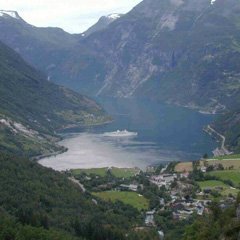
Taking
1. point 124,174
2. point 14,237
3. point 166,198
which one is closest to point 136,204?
point 166,198

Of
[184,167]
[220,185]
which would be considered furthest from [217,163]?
[220,185]

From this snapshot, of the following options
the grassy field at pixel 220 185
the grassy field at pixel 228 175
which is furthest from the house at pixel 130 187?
the grassy field at pixel 228 175

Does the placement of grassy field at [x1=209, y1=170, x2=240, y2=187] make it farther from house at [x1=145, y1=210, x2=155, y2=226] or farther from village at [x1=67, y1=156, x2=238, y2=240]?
house at [x1=145, y1=210, x2=155, y2=226]

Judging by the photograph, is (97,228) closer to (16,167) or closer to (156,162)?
(16,167)

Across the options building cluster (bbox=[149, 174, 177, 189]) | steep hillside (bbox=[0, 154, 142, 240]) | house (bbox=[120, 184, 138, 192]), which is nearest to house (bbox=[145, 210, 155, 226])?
steep hillside (bbox=[0, 154, 142, 240])

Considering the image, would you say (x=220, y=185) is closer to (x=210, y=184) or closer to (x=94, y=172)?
(x=210, y=184)

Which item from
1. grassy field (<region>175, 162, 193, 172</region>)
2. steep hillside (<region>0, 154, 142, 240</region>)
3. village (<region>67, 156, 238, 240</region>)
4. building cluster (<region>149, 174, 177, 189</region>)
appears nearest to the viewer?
steep hillside (<region>0, 154, 142, 240</region>)

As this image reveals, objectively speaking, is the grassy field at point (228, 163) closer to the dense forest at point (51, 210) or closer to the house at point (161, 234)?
the dense forest at point (51, 210)
